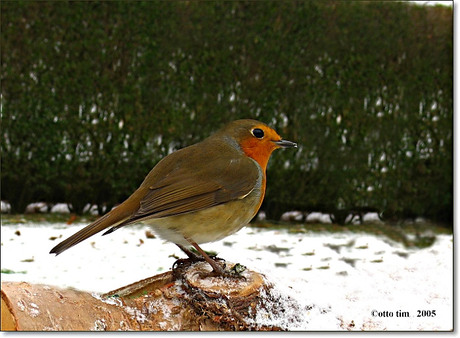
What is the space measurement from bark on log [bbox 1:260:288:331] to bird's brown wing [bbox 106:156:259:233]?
0.45 meters

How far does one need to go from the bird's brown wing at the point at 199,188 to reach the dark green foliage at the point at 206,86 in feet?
9.53

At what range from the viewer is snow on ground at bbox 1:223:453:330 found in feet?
11.5

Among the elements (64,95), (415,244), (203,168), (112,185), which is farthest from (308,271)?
(64,95)

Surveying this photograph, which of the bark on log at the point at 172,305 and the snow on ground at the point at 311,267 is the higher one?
the bark on log at the point at 172,305

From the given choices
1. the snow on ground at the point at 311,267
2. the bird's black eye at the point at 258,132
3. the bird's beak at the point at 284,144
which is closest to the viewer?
the bird's beak at the point at 284,144

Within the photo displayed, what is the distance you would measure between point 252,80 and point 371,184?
6.21ft

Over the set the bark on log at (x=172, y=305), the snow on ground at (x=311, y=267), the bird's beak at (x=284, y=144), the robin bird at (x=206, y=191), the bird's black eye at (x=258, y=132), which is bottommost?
the snow on ground at (x=311, y=267)

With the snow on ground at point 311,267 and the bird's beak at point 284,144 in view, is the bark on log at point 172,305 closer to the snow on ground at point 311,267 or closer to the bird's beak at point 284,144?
the snow on ground at point 311,267

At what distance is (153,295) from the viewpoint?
10.1 ft

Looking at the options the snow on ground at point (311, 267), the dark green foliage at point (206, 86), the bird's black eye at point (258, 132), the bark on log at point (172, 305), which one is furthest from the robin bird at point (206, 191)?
the dark green foliage at point (206, 86)

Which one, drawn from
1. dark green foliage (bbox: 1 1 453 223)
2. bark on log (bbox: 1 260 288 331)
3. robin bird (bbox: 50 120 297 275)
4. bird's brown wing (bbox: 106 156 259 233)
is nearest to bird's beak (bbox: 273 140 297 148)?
robin bird (bbox: 50 120 297 275)

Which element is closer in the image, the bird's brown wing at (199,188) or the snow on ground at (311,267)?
the bird's brown wing at (199,188)

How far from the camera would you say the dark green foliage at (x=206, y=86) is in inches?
234

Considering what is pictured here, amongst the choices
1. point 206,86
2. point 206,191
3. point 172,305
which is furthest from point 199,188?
point 206,86
